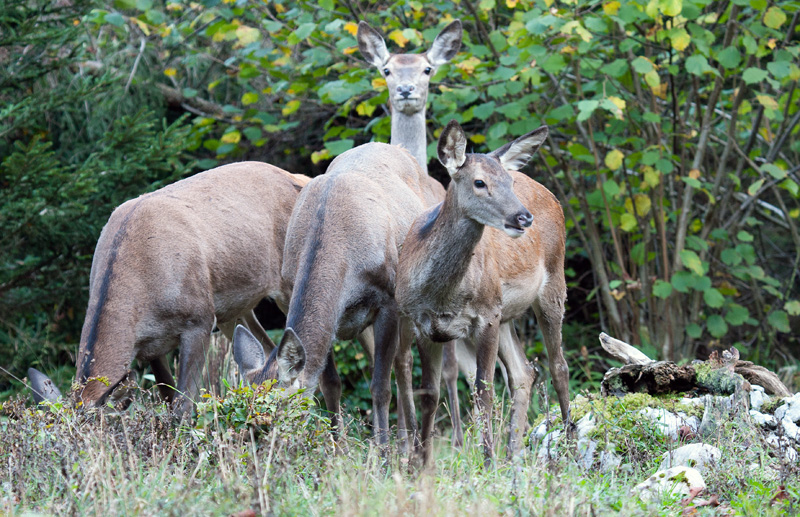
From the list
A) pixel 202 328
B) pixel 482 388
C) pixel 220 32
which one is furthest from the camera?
pixel 220 32

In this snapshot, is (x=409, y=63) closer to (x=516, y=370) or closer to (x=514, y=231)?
(x=516, y=370)

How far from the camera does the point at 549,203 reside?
6.86 m

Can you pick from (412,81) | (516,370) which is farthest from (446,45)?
(516,370)

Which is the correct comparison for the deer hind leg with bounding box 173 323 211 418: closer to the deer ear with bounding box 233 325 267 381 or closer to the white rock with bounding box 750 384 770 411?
the deer ear with bounding box 233 325 267 381

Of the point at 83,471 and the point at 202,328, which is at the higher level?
the point at 83,471

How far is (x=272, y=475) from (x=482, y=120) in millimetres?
7165

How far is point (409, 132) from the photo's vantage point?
8.42m

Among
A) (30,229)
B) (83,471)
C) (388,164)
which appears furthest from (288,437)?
(30,229)

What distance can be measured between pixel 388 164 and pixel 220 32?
3.49 m

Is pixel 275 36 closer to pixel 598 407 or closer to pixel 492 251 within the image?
pixel 492 251

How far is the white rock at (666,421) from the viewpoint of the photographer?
523 centimetres

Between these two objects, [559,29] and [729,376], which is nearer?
[729,376]

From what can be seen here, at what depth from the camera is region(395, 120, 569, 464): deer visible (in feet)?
16.9

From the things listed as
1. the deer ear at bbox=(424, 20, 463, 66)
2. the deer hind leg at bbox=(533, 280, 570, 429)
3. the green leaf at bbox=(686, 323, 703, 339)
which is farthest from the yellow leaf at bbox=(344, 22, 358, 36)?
the green leaf at bbox=(686, 323, 703, 339)
